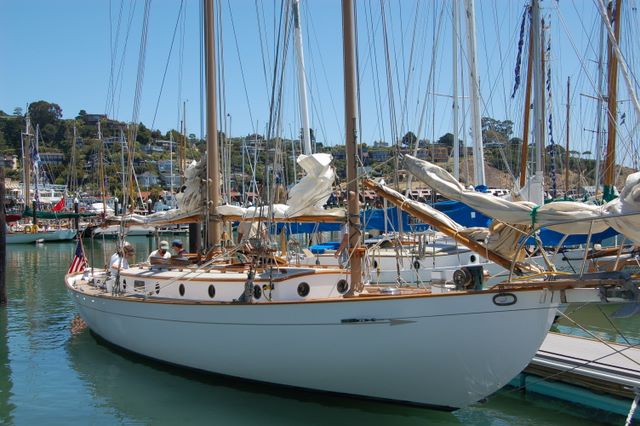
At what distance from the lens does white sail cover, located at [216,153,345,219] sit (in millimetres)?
12820

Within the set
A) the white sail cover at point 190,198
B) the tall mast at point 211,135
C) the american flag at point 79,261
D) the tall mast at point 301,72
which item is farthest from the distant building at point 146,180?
the white sail cover at point 190,198

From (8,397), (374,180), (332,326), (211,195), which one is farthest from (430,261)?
(8,397)

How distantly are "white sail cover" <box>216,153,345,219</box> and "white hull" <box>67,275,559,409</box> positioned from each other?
2.04 meters

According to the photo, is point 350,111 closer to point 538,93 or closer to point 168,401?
point 168,401

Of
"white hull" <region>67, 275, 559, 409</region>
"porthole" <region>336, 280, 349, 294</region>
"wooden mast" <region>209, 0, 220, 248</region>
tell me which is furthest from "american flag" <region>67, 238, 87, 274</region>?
"porthole" <region>336, 280, 349, 294</region>

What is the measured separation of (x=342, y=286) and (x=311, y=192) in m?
2.09

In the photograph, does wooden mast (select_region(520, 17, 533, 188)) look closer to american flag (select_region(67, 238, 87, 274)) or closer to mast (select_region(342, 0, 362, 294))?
mast (select_region(342, 0, 362, 294))

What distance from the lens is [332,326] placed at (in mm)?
10578

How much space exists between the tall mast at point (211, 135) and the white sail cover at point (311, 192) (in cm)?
220

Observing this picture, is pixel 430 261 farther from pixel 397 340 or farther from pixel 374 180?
pixel 397 340

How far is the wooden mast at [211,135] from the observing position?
1566 centimetres

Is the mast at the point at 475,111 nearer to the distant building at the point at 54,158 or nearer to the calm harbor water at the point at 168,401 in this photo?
the calm harbor water at the point at 168,401

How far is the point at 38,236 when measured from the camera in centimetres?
6206

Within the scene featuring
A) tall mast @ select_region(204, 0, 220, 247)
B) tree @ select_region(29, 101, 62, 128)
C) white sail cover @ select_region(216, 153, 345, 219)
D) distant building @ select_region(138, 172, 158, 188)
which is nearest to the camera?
white sail cover @ select_region(216, 153, 345, 219)
